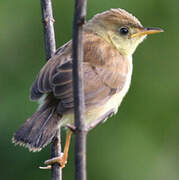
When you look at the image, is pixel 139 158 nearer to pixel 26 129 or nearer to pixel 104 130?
pixel 104 130

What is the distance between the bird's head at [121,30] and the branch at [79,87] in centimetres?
253

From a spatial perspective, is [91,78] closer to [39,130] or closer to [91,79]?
[91,79]

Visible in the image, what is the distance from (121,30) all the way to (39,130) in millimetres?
1653

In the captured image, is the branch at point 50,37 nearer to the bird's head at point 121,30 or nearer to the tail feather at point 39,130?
the tail feather at point 39,130

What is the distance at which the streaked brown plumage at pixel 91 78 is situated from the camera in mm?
4699

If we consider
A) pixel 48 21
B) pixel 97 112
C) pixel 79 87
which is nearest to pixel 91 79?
pixel 97 112

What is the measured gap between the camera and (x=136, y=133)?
271 inches

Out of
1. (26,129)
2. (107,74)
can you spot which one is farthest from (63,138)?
(26,129)

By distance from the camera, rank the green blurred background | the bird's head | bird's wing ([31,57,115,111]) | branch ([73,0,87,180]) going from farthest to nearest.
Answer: the green blurred background, the bird's head, bird's wing ([31,57,115,111]), branch ([73,0,87,180])

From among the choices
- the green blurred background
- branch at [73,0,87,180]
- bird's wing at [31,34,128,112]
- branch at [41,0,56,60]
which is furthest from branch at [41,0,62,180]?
the green blurred background

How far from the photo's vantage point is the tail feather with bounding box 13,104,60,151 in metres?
4.60

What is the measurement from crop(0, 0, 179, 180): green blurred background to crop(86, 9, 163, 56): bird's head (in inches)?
45.5

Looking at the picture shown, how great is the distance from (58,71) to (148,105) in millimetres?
2373

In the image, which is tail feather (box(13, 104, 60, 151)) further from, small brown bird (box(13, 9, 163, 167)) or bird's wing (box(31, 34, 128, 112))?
bird's wing (box(31, 34, 128, 112))
